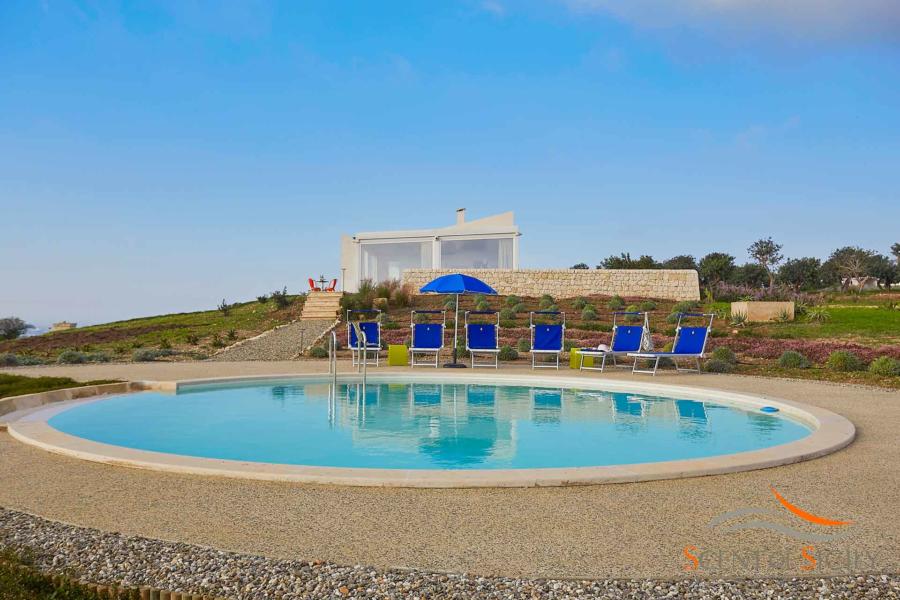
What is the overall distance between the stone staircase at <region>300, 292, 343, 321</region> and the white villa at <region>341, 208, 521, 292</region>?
3883 millimetres

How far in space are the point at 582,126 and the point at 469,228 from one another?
10.3m

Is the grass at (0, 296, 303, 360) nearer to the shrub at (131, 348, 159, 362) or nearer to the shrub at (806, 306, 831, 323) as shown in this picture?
the shrub at (131, 348, 159, 362)

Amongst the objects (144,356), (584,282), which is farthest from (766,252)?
(144,356)

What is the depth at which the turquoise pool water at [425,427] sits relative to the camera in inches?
210

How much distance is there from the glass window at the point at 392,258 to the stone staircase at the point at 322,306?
4345 millimetres

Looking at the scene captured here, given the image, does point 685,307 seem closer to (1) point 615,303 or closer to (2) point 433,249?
(1) point 615,303

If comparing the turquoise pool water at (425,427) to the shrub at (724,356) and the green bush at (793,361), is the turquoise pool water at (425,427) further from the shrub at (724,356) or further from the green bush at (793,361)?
the green bush at (793,361)

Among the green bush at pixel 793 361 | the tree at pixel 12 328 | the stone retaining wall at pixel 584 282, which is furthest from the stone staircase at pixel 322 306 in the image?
the green bush at pixel 793 361

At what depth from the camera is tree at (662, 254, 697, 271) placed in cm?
4903

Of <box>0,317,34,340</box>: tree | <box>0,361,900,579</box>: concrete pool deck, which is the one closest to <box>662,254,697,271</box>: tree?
<box>0,317,34,340</box>: tree

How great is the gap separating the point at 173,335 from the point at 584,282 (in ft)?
47.1

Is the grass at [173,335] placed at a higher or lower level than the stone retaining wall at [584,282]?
lower

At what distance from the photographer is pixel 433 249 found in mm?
25891

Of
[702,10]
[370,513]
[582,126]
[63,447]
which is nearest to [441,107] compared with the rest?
[582,126]
